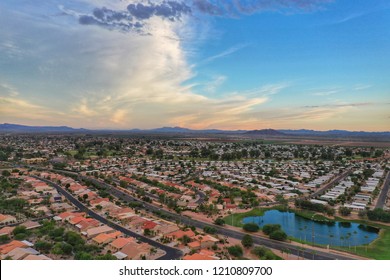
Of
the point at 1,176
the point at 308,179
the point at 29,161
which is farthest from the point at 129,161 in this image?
the point at 308,179

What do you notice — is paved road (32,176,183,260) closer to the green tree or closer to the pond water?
the green tree

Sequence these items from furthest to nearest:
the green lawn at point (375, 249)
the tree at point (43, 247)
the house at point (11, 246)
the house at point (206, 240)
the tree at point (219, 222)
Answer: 1. the tree at point (219, 222)
2. the house at point (206, 240)
3. the green lawn at point (375, 249)
4. the tree at point (43, 247)
5. the house at point (11, 246)

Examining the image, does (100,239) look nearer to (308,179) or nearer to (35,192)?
(35,192)

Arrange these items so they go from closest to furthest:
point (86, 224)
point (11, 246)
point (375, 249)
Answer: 1. point (11, 246)
2. point (375, 249)
3. point (86, 224)

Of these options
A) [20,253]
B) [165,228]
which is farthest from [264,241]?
[20,253]

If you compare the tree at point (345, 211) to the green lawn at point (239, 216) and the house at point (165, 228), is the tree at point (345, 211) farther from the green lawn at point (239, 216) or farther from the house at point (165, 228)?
the house at point (165, 228)

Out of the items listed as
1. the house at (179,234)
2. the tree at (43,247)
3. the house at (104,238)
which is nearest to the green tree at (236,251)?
the house at (179,234)

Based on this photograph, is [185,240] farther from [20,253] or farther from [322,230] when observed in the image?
[322,230]

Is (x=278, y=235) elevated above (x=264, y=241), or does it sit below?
above
